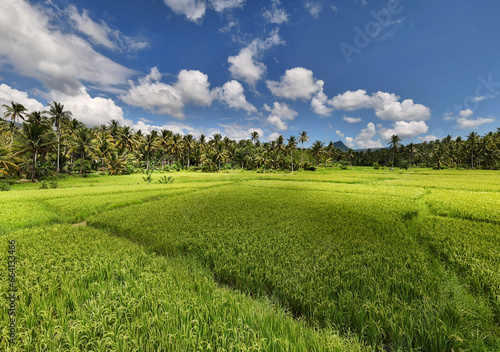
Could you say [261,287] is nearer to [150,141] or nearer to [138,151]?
[150,141]

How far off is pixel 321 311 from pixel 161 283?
3767 millimetres

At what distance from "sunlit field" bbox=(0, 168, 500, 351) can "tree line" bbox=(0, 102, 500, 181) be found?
102ft

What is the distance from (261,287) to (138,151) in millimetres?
74563

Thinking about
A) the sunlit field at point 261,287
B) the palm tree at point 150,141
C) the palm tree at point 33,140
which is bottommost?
the sunlit field at point 261,287

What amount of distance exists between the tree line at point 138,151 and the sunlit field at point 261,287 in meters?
31.1

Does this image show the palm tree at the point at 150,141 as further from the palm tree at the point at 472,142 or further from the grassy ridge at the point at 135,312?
the palm tree at the point at 472,142

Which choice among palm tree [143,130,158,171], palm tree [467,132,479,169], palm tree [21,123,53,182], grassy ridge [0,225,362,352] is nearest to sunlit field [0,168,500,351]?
grassy ridge [0,225,362,352]

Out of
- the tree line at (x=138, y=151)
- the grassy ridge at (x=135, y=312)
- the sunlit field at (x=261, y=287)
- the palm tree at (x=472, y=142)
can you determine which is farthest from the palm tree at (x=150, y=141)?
the palm tree at (x=472, y=142)

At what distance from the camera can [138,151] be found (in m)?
66.6

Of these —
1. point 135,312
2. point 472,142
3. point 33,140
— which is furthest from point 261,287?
point 472,142

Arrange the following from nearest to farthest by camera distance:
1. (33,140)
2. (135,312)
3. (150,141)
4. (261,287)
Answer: (135,312) → (261,287) → (33,140) → (150,141)

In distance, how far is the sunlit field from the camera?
317 cm

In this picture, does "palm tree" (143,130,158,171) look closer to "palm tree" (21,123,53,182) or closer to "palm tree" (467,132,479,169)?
"palm tree" (21,123,53,182)

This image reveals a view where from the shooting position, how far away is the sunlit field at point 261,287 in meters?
3.17
